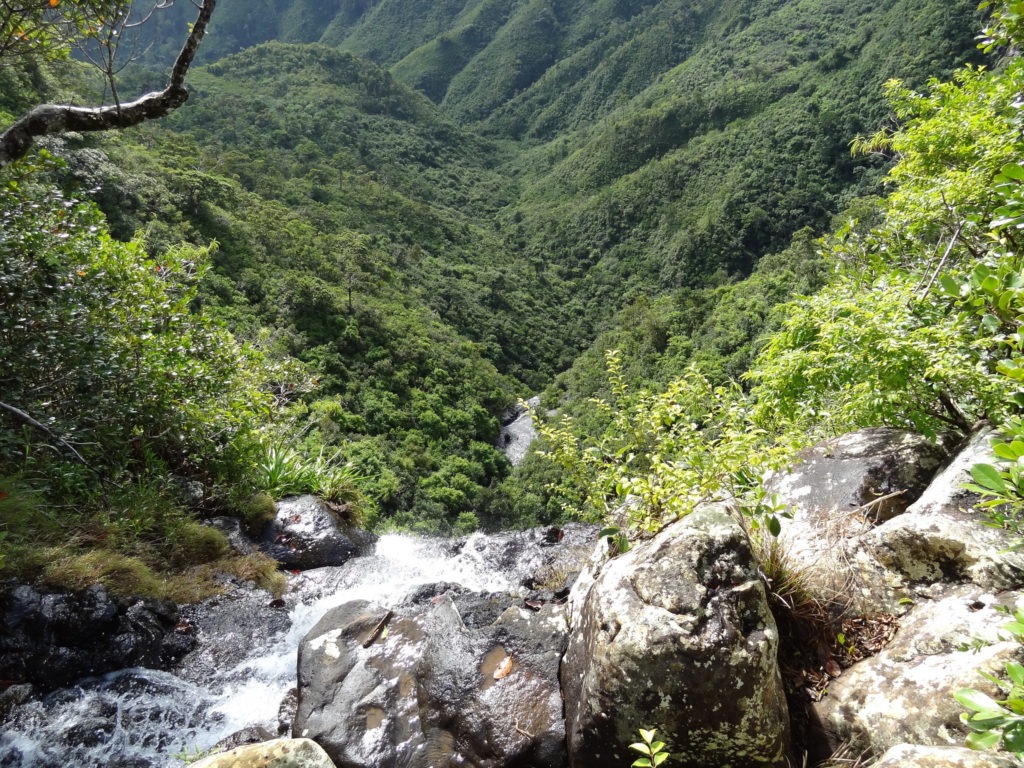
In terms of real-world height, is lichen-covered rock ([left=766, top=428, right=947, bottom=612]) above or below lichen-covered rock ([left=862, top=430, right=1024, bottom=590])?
below

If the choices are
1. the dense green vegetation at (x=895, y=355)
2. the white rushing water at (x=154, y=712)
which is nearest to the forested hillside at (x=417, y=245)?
the dense green vegetation at (x=895, y=355)

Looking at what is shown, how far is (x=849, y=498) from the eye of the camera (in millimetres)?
4055

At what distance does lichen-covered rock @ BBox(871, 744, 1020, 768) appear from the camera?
1.84 metres

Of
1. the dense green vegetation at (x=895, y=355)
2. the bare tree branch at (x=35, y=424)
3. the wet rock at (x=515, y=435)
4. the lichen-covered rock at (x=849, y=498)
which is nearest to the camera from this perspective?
the lichen-covered rock at (x=849, y=498)

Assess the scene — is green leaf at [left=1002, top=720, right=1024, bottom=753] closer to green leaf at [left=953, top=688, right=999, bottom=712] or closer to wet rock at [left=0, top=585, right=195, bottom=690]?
green leaf at [left=953, top=688, right=999, bottom=712]

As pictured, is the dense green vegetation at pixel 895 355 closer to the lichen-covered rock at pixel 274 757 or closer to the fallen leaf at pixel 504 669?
the fallen leaf at pixel 504 669

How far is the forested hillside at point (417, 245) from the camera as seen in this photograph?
642 cm

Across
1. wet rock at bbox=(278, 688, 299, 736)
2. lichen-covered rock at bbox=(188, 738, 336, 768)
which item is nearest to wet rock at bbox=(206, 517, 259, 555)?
wet rock at bbox=(278, 688, 299, 736)

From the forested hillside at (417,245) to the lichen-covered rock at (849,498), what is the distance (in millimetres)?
1961

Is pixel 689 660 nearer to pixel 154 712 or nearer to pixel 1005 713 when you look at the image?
pixel 1005 713

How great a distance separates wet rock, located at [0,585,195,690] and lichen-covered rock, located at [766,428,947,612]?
604cm

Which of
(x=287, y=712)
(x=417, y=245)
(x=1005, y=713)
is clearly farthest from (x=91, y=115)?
(x=417, y=245)

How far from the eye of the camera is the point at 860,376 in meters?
4.30

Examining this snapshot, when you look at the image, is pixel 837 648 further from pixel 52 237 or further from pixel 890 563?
pixel 52 237
